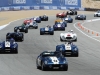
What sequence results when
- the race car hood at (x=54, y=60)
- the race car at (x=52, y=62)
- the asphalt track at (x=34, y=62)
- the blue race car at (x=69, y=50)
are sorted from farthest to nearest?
1. the blue race car at (x=69, y=50)
2. the race car hood at (x=54, y=60)
3. the race car at (x=52, y=62)
4. the asphalt track at (x=34, y=62)

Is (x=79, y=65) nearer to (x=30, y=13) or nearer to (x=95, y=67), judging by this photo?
(x=95, y=67)

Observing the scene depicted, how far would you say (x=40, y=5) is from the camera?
344ft

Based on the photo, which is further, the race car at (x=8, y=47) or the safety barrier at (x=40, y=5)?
the safety barrier at (x=40, y=5)

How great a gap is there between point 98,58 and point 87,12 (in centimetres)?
7667

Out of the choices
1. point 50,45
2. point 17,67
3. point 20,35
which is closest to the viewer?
point 17,67

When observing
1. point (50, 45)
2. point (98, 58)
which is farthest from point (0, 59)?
point (50, 45)

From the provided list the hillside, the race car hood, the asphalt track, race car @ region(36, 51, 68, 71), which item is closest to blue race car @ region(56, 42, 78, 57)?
the asphalt track

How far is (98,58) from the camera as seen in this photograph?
103 ft

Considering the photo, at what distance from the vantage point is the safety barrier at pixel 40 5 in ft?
325

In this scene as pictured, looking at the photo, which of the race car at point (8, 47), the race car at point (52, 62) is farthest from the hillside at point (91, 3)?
the race car at point (52, 62)

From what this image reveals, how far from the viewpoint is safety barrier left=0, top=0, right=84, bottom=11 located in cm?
9894

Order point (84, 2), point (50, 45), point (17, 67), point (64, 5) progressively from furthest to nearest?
point (84, 2) < point (64, 5) < point (50, 45) < point (17, 67)

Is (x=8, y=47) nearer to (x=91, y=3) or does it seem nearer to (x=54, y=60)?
(x=54, y=60)

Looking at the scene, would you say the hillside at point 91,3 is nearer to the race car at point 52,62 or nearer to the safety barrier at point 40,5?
the safety barrier at point 40,5
